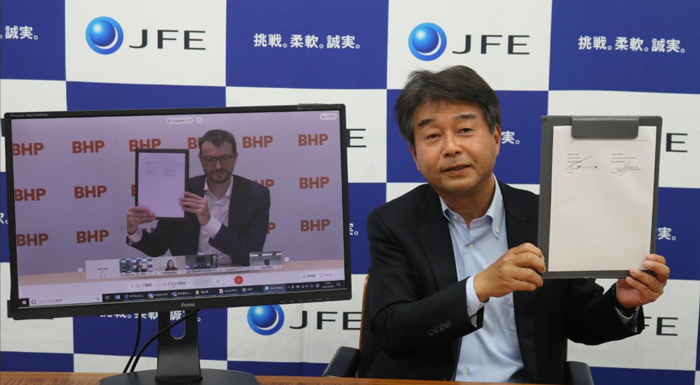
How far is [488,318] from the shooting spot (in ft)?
5.90

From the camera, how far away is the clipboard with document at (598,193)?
1428 millimetres

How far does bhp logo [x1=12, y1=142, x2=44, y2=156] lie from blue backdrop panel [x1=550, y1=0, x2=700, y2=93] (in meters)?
1.92

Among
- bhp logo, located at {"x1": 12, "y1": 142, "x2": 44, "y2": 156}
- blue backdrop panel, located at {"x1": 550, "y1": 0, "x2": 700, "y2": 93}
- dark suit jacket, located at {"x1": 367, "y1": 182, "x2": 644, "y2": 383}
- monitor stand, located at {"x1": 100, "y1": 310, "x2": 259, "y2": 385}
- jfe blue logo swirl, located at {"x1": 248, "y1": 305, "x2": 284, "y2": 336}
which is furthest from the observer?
jfe blue logo swirl, located at {"x1": 248, "y1": 305, "x2": 284, "y2": 336}

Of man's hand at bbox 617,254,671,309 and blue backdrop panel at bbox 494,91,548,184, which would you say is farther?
blue backdrop panel at bbox 494,91,548,184

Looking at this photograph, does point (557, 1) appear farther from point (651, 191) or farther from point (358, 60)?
point (651, 191)

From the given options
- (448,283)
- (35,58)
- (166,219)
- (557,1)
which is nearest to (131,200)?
(166,219)

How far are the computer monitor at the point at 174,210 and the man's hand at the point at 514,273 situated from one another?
309 millimetres

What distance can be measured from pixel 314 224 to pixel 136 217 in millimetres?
351

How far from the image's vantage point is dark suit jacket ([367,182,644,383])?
1722mm

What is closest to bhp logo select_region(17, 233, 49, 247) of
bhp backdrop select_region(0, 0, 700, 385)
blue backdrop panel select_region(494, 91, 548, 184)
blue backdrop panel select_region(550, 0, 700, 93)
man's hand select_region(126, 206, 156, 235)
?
man's hand select_region(126, 206, 156, 235)

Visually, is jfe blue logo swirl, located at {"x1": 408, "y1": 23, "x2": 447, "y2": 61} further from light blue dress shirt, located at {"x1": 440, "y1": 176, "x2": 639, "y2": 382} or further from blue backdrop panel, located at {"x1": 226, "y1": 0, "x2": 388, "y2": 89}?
light blue dress shirt, located at {"x1": 440, "y1": 176, "x2": 639, "y2": 382}
